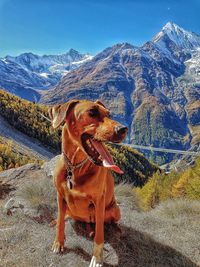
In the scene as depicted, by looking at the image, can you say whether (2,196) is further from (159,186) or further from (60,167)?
(159,186)

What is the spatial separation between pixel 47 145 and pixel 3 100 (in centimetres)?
2297

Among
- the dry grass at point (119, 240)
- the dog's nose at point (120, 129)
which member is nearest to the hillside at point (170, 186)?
the dry grass at point (119, 240)

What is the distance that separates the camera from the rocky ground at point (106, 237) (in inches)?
235

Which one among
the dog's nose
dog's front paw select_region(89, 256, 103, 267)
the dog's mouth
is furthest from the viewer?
dog's front paw select_region(89, 256, 103, 267)

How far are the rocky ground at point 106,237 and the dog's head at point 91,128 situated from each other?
2071 mm

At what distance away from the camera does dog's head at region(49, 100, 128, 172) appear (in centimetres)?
462

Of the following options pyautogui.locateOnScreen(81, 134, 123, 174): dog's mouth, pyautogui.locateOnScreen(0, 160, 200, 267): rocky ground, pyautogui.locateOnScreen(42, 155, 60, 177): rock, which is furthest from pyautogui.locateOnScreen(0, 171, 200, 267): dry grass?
pyautogui.locateOnScreen(42, 155, 60, 177): rock

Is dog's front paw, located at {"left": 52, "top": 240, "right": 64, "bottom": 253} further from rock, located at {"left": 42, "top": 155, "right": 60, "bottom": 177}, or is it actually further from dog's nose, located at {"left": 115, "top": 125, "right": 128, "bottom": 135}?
rock, located at {"left": 42, "top": 155, "right": 60, "bottom": 177}

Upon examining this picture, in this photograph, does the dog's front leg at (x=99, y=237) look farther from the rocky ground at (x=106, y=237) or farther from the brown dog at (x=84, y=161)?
the rocky ground at (x=106, y=237)

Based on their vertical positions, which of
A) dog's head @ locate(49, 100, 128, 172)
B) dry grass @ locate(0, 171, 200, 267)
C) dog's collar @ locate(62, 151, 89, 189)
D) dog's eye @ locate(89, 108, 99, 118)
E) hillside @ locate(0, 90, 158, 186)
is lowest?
hillside @ locate(0, 90, 158, 186)

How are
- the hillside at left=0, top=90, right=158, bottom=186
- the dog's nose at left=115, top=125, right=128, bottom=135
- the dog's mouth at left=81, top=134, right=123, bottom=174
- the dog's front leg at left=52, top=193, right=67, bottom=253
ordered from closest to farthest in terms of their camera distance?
the dog's nose at left=115, top=125, right=128, bottom=135, the dog's mouth at left=81, top=134, right=123, bottom=174, the dog's front leg at left=52, top=193, right=67, bottom=253, the hillside at left=0, top=90, right=158, bottom=186

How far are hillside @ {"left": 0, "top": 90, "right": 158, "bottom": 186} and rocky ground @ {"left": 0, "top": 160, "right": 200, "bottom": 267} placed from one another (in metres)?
66.4

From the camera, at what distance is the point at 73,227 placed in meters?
7.18

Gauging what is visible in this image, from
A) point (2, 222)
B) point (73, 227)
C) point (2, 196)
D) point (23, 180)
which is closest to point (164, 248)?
point (73, 227)
